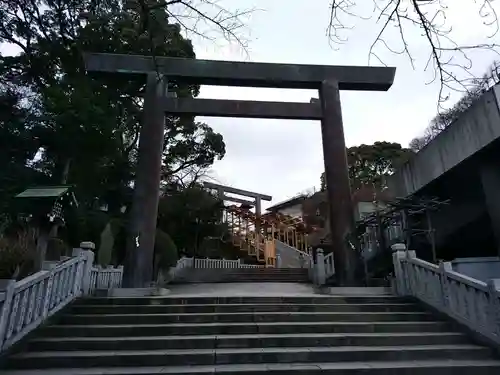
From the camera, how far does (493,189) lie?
7.08 meters

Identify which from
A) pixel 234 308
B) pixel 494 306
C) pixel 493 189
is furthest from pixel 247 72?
pixel 494 306

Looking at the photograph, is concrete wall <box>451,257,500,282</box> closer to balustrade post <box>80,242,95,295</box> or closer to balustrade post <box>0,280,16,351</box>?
balustrade post <box>80,242,95,295</box>

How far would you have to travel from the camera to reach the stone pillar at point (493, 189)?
277 inches

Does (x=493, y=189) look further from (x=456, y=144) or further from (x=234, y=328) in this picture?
(x=234, y=328)

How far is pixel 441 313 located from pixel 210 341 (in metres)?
3.42

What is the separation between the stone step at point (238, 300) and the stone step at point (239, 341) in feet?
3.81

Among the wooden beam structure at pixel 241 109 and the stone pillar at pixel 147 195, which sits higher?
the wooden beam structure at pixel 241 109

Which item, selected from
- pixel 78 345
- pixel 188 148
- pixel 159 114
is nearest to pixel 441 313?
pixel 78 345

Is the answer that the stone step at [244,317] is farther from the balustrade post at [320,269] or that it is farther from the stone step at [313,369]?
the balustrade post at [320,269]

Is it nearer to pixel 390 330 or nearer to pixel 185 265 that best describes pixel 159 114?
pixel 390 330

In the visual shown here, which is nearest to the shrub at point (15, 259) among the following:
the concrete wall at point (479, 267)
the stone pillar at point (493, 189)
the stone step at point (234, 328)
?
the stone step at point (234, 328)

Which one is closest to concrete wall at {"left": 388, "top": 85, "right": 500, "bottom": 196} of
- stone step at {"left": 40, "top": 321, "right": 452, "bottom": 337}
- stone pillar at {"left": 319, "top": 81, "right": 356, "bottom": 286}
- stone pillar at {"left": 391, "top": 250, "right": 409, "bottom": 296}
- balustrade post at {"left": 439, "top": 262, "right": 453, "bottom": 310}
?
stone pillar at {"left": 319, "top": 81, "right": 356, "bottom": 286}

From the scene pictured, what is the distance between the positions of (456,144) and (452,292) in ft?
12.4

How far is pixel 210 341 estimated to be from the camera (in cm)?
434
